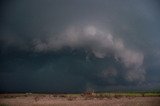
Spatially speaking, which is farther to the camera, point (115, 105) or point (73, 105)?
point (73, 105)

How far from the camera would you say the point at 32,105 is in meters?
63.8

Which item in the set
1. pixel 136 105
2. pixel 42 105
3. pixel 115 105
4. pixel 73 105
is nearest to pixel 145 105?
pixel 136 105

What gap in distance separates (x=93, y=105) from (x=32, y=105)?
1216 cm

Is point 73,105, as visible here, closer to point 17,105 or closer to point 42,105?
point 42,105

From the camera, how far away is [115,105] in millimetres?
59156

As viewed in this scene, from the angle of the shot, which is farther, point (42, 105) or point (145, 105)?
point (42, 105)

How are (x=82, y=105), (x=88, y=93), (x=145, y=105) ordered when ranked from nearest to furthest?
1. (x=145, y=105)
2. (x=82, y=105)
3. (x=88, y=93)

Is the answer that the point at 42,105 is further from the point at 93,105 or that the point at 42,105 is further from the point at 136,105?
the point at 136,105

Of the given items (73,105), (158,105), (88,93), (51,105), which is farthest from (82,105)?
(88,93)

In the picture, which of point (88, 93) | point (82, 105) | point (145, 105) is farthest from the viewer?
point (88, 93)

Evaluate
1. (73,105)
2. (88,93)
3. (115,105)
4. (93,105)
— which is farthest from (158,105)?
(88,93)

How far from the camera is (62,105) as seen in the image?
63312mm

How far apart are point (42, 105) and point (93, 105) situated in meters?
10.1

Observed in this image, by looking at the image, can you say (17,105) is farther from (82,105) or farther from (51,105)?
(82,105)
